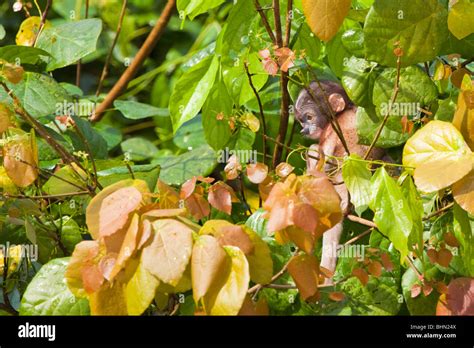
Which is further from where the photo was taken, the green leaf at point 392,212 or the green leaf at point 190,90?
the green leaf at point 190,90

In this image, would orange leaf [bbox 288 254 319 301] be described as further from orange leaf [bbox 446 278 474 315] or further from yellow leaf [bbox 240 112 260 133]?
yellow leaf [bbox 240 112 260 133]

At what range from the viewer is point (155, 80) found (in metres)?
3.02

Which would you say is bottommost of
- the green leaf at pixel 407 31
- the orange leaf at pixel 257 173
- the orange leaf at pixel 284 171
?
the orange leaf at pixel 257 173

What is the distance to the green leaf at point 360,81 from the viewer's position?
1.41 m

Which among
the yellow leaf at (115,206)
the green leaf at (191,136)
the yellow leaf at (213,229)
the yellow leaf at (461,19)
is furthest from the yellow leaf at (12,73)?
the green leaf at (191,136)

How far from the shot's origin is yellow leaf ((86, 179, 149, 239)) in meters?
1.07

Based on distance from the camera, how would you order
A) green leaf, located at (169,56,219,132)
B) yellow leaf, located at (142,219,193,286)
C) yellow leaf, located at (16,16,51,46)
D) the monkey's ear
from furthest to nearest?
yellow leaf, located at (16,16,51,46) → green leaf, located at (169,56,219,132) → the monkey's ear → yellow leaf, located at (142,219,193,286)

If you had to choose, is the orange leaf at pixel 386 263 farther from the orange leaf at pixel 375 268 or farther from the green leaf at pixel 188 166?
the green leaf at pixel 188 166

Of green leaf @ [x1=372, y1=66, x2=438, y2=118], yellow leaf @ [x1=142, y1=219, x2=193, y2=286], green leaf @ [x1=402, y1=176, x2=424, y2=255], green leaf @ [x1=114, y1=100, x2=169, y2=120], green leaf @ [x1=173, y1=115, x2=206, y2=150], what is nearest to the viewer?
yellow leaf @ [x1=142, y1=219, x2=193, y2=286]

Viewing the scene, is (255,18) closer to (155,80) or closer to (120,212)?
(120,212)

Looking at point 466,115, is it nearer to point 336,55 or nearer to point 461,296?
point 461,296

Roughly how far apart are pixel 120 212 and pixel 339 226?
46 cm

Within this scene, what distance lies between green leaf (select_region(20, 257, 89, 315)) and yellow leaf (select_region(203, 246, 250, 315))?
226 mm

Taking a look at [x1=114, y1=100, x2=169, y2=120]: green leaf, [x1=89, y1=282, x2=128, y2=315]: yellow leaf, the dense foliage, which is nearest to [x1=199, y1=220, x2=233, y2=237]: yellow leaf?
the dense foliage
